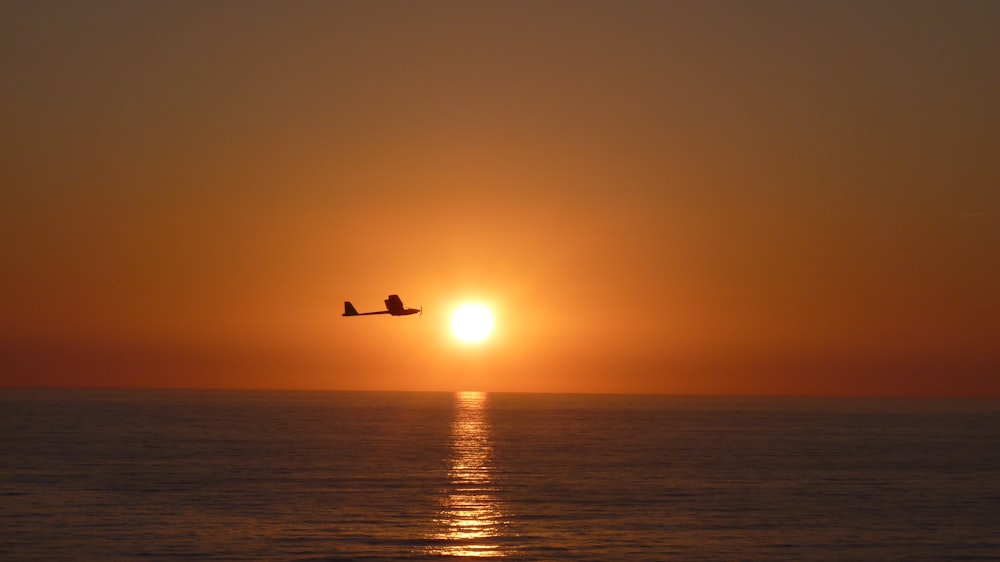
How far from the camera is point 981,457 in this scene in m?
140

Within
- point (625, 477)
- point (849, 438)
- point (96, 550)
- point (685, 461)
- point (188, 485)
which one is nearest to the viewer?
point (96, 550)

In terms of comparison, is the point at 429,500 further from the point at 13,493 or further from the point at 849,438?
the point at 849,438

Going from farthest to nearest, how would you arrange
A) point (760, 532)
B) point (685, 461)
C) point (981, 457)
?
point (981, 457), point (685, 461), point (760, 532)

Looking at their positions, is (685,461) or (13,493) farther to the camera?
(685,461)

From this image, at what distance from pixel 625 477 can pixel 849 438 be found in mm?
96180

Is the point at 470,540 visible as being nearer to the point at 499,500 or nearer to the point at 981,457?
the point at 499,500

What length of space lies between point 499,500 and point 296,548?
25.2 meters

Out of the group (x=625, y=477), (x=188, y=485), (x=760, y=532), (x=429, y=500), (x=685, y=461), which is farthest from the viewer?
(x=685, y=461)

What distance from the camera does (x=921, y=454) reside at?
143 meters

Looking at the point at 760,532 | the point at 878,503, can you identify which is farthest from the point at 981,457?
the point at 760,532

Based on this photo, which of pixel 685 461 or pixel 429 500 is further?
pixel 685 461

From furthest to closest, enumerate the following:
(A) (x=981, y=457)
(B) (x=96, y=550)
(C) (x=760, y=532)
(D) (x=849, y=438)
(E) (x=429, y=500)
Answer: (D) (x=849, y=438), (A) (x=981, y=457), (E) (x=429, y=500), (C) (x=760, y=532), (B) (x=96, y=550)

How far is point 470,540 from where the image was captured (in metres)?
65.2

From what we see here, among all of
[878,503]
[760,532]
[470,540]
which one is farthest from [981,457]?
[470,540]
